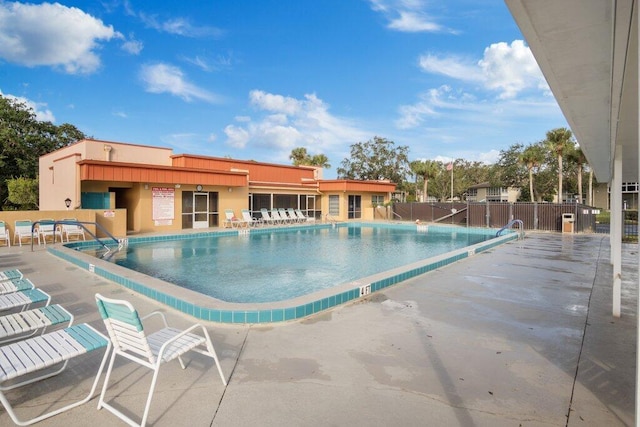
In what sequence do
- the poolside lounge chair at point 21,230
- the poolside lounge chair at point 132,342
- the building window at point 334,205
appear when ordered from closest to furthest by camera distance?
the poolside lounge chair at point 132,342 < the poolside lounge chair at point 21,230 < the building window at point 334,205

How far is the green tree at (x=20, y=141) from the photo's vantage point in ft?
82.1

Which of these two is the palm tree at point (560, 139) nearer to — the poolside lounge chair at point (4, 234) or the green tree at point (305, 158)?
the green tree at point (305, 158)

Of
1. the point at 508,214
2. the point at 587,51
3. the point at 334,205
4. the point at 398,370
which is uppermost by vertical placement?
the point at 587,51

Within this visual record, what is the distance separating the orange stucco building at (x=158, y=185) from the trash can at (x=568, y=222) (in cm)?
1187

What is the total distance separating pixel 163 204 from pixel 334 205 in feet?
38.6

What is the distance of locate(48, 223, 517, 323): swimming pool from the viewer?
454 cm

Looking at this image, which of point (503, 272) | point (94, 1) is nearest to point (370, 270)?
point (503, 272)

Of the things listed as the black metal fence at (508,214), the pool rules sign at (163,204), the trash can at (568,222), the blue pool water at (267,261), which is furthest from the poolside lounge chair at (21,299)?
the black metal fence at (508,214)

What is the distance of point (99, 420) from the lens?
2.30 metres

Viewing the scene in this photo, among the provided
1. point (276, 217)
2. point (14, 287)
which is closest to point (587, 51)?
point (14, 287)

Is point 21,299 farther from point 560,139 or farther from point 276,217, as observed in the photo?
point 560,139

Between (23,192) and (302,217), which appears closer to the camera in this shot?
(302,217)

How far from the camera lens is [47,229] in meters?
11.1

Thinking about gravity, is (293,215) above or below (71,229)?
above
